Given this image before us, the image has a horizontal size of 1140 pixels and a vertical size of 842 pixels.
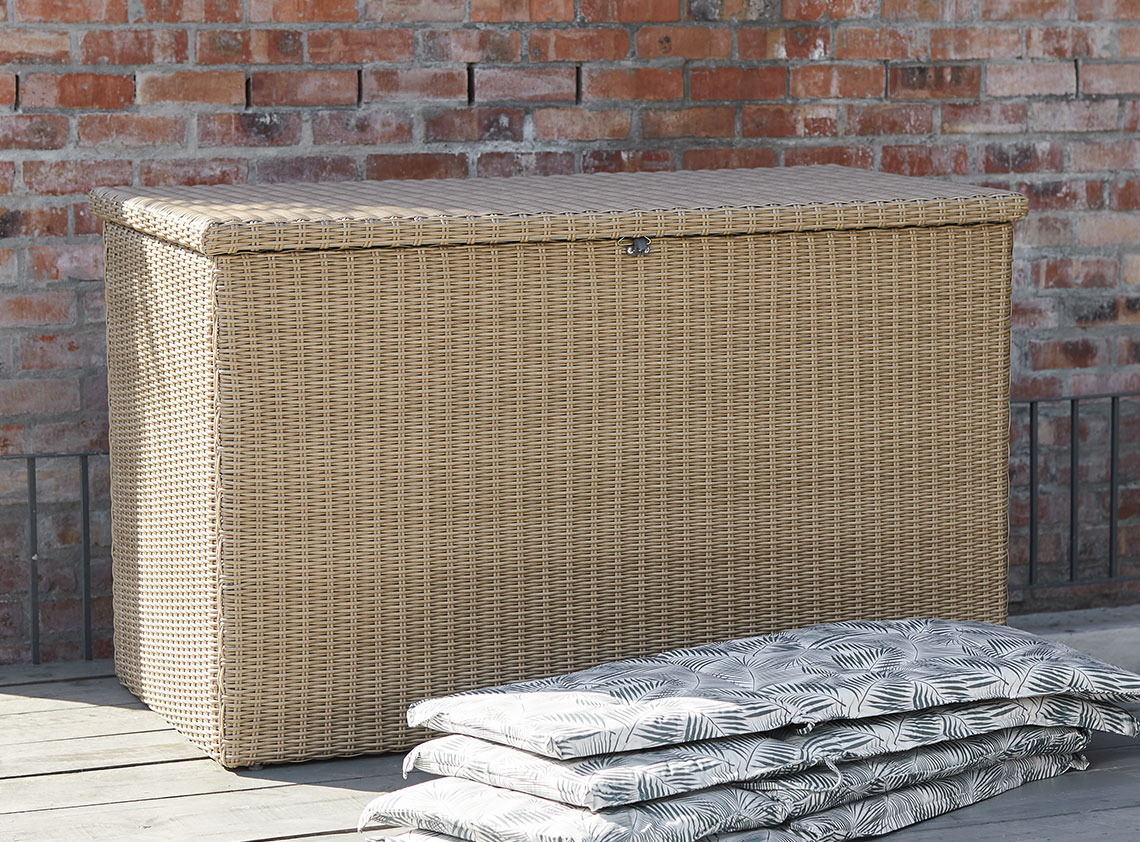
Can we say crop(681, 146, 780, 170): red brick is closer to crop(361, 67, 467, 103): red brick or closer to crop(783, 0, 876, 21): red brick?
crop(783, 0, 876, 21): red brick

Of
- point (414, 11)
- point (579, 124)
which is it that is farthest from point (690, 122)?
point (414, 11)

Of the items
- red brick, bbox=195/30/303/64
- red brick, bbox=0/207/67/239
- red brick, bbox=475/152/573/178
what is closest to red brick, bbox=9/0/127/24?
red brick, bbox=195/30/303/64

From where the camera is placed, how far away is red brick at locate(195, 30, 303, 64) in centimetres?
269

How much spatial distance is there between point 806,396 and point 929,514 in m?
0.27

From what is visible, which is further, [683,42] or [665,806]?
[683,42]

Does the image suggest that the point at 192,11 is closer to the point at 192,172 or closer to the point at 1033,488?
the point at 192,172

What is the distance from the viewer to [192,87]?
8.83 feet

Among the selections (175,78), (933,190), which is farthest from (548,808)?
(175,78)

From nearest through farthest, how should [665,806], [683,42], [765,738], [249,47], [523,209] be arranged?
[665,806]
[765,738]
[523,209]
[249,47]
[683,42]

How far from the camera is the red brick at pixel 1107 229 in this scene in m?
3.17

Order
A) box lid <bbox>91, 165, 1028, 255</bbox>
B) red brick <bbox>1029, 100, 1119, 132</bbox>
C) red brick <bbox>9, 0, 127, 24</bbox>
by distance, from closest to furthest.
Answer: box lid <bbox>91, 165, 1028, 255</bbox> → red brick <bbox>9, 0, 127, 24</bbox> → red brick <bbox>1029, 100, 1119, 132</bbox>

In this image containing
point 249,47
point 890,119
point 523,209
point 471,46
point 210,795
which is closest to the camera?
point 210,795

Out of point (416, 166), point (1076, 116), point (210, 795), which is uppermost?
point (1076, 116)

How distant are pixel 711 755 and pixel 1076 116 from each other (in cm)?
174
